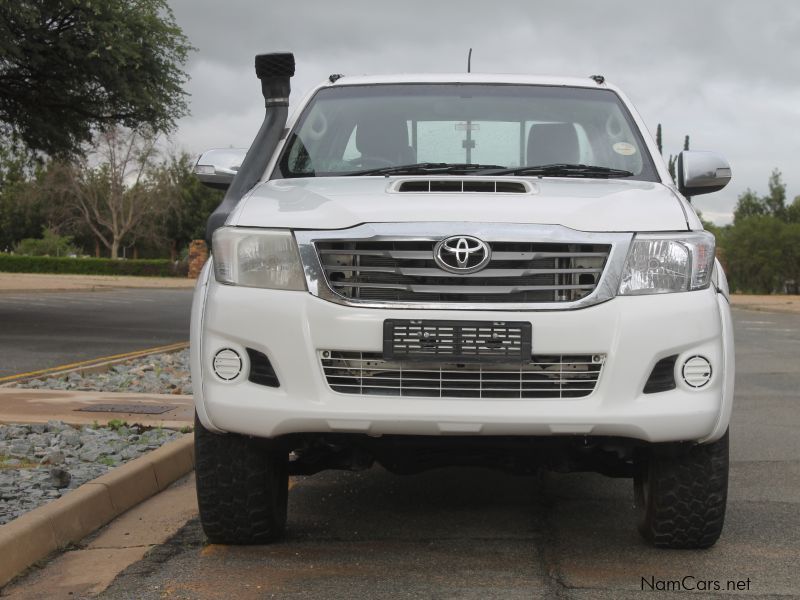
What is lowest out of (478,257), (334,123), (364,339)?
(364,339)

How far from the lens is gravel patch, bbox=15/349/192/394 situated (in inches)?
406

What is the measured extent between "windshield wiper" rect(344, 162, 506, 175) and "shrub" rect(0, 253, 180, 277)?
173 feet

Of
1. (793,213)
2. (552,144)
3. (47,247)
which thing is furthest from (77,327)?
(793,213)

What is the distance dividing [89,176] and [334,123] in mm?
68795

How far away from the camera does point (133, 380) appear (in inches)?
432

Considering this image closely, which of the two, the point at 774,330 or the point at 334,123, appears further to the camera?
the point at 774,330

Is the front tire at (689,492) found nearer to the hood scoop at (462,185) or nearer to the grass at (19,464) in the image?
the hood scoop at (462,185)

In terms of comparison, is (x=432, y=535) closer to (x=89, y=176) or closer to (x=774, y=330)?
(x=774, y=330)

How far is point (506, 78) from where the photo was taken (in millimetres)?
6066

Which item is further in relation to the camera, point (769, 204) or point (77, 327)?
point (769, 204)

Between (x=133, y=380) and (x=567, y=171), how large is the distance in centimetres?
667

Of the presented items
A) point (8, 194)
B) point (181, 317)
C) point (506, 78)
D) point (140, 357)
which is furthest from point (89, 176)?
point (506, 78)

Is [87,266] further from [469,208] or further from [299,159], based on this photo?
[469,208]

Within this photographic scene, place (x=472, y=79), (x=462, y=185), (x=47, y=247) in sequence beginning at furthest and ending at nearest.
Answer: (x=47, y=247), (x=472, y=79), (x=462, y=185)
